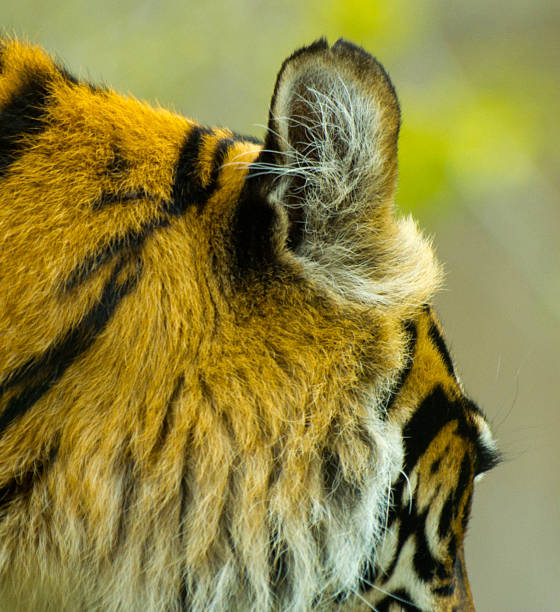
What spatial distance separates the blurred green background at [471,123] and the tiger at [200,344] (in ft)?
2.87

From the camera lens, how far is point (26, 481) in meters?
0.85

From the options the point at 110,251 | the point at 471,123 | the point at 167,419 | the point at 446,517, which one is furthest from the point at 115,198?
the point at 471,123

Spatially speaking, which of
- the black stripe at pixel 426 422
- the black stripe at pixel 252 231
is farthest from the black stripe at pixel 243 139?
the black stripe at pixel 426 422

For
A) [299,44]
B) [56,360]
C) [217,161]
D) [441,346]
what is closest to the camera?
[56,360]

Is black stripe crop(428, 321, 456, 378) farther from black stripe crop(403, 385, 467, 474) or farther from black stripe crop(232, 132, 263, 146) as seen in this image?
black stripe crop(232, 132, 263, 146)

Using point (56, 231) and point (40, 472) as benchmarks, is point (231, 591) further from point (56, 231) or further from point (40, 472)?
point (56, 231)

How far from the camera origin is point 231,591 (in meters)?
1.00

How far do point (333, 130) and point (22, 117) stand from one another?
39 centimetres

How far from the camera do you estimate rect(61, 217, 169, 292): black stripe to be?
862 millimetres

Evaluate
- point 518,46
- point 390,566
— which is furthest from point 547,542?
point 390,566

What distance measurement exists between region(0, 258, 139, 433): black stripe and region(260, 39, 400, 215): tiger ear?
0.83 feet

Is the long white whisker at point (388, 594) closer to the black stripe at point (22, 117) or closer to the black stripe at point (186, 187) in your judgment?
the black stripe at point (186, 187)

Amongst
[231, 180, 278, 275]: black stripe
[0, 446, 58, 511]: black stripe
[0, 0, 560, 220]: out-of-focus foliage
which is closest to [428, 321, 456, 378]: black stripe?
[231, 180, 278, 275]: black stripe

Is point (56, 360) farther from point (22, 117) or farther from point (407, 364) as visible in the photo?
point (407, 364)
